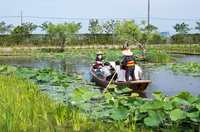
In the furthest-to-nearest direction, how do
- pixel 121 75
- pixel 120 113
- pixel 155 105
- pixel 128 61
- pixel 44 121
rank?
1. pixel 121 75
2. pixel 128 61
3. pixel 44 121
4. pixel 120 113
5. pixel 155 105

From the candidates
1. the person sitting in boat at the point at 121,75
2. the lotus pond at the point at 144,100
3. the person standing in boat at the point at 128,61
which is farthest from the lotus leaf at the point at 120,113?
the person sitting in boat at the point at 121,75

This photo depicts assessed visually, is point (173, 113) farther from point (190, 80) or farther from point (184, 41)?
point (184, 41)

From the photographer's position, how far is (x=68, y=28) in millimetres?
31719

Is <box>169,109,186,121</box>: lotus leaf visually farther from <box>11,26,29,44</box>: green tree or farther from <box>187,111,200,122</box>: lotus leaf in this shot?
<box>11,26,29,44</box>: green tree

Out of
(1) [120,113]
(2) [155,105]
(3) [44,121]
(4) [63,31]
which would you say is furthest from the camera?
(4) [63,31]

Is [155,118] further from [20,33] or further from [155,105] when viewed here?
[20,33]

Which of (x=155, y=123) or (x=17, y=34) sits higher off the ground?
(x=17, y=34)

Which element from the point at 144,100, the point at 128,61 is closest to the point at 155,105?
the point at 144,100

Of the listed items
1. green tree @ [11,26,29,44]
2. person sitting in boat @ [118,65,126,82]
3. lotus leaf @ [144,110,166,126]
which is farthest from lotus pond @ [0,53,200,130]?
green tree @ [11,26,29,44]

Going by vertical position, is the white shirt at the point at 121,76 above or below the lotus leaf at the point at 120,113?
above

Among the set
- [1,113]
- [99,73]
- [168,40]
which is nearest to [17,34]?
[168,40]

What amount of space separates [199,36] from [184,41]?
3875mm

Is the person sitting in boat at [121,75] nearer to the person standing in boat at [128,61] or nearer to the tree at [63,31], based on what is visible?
the person standing in boat at [128,61]

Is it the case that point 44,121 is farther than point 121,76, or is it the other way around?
point 121,76
